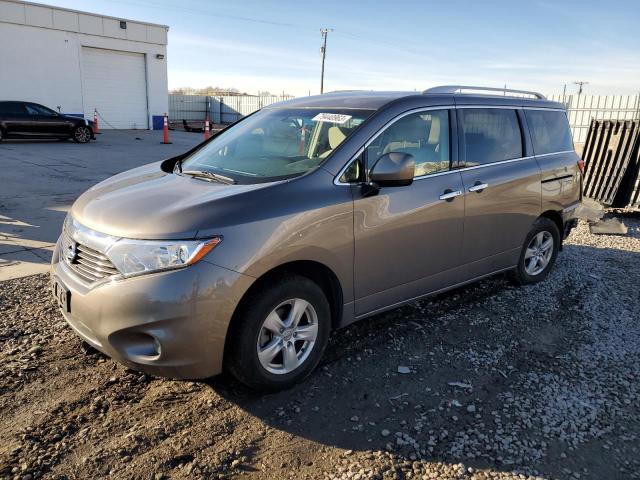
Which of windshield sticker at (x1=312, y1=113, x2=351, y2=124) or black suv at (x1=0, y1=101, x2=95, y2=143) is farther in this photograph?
black suv at (x1=0, y1=101, x2=95, y2=143)

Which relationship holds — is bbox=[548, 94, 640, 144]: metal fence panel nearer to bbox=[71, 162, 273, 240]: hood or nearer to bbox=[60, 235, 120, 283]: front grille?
bbox=[71, 162, 273, 240]: hood

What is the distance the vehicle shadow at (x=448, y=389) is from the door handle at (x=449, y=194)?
111 centimetres

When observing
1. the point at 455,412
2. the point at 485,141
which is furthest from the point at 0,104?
the point at 455,412

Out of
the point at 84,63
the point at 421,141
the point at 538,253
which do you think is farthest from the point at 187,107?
the point at 421,141

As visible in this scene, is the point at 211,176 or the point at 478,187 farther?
the point at 478,187

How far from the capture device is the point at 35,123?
60.0 feet

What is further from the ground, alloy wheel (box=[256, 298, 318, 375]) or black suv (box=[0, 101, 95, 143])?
black suv (box=[0, 101, 95, 143])

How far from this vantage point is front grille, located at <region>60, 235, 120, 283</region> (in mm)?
2913

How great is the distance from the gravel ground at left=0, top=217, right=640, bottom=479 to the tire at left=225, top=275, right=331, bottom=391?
17 centimetres

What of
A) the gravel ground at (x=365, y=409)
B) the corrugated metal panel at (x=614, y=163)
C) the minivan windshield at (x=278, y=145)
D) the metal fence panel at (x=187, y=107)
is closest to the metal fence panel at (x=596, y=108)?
the corrugated metal panel at (x=614, y=163)

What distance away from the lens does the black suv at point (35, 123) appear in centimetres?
1783

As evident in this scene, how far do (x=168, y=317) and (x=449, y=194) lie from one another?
2.35 m

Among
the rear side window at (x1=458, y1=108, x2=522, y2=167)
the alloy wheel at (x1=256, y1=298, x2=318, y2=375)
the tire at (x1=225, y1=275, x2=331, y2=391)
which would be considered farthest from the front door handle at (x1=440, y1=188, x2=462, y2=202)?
the alloy wheel at (x1=256, y1=298, x2=318, y2=375)

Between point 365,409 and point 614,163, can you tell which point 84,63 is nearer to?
point 614,163
